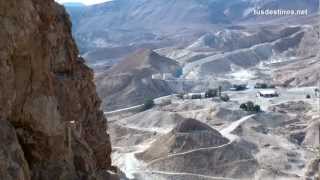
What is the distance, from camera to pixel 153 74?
100188 millimetres

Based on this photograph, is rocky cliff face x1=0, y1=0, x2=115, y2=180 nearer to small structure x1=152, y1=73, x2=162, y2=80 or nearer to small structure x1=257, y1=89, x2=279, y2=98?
small structure x1=257, y1=89, x2=279, y2=98

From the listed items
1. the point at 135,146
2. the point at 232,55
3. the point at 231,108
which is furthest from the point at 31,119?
the point at 232,55

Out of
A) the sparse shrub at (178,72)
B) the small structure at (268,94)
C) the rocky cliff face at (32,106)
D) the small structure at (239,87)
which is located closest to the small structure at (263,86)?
the small structure at (239,87)

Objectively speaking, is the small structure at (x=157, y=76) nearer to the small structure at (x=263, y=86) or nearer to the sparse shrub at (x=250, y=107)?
the small structure at (x=263, y=86)

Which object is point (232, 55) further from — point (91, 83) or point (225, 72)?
point (91, 83)

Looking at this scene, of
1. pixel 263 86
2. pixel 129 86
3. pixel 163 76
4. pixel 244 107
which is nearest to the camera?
pixel 244 107

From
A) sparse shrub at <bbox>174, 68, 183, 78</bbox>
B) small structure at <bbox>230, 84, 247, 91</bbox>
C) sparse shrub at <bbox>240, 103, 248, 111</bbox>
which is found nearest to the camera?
sparse shrub at <bbox>240, 103, 248, 111</bbox>

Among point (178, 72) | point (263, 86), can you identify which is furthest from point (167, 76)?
point (263, 86)

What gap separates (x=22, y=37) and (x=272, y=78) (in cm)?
9493

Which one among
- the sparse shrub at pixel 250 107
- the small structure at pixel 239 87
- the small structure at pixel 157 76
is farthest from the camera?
the small structure at pixel 157 76

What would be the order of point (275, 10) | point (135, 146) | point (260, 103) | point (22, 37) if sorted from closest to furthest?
point (22, 37)
point (135, 146)
point (260, 103)
point (275, 10)

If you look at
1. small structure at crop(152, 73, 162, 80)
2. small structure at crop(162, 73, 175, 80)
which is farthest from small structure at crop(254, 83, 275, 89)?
small structure at crop(152, 73, 162, 80)

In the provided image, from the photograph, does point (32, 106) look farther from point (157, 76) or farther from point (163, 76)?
point (163, 76)

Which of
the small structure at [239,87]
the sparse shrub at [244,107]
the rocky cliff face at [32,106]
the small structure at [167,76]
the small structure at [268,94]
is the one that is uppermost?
the rocky cliff face at [32,106]
